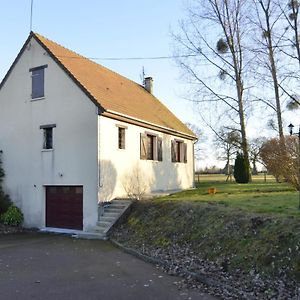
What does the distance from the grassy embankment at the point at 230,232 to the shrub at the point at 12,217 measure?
258 inches

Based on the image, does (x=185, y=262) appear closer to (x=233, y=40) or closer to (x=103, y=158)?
(x=103, y=158)

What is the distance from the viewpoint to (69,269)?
10195 millimetres

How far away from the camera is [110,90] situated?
20.9 meters

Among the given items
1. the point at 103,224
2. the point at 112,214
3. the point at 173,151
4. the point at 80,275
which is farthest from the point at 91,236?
the point at 173,151

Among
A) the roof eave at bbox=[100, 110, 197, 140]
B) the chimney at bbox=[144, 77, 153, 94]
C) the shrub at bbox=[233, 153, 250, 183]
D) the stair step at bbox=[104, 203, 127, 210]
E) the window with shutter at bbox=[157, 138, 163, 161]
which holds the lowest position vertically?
the stair step at bbox=[104, 203, 127, 210]

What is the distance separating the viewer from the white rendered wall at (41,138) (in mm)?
17547

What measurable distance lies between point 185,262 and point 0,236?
10189mm

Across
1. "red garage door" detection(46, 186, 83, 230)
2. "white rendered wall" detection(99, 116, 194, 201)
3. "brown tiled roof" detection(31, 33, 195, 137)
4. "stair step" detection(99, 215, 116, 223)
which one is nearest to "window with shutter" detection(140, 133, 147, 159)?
"white rendered wall" detection(99, 116, 194, 201)

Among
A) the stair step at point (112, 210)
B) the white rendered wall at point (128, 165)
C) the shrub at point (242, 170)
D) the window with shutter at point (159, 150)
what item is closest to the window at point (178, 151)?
the white rendered wall at point (128, 165)

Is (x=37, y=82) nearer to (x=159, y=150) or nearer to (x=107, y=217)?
(x=159, y=150)

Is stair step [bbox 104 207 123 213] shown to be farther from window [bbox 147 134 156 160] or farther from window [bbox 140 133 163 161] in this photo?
window [bbox 147 134 156 160]

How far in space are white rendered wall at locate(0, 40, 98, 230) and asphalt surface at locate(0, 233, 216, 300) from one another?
174 inches

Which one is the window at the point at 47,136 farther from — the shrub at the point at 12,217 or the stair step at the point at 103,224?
the stair step at the point at 103,224

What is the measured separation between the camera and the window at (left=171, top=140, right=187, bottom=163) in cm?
2497
